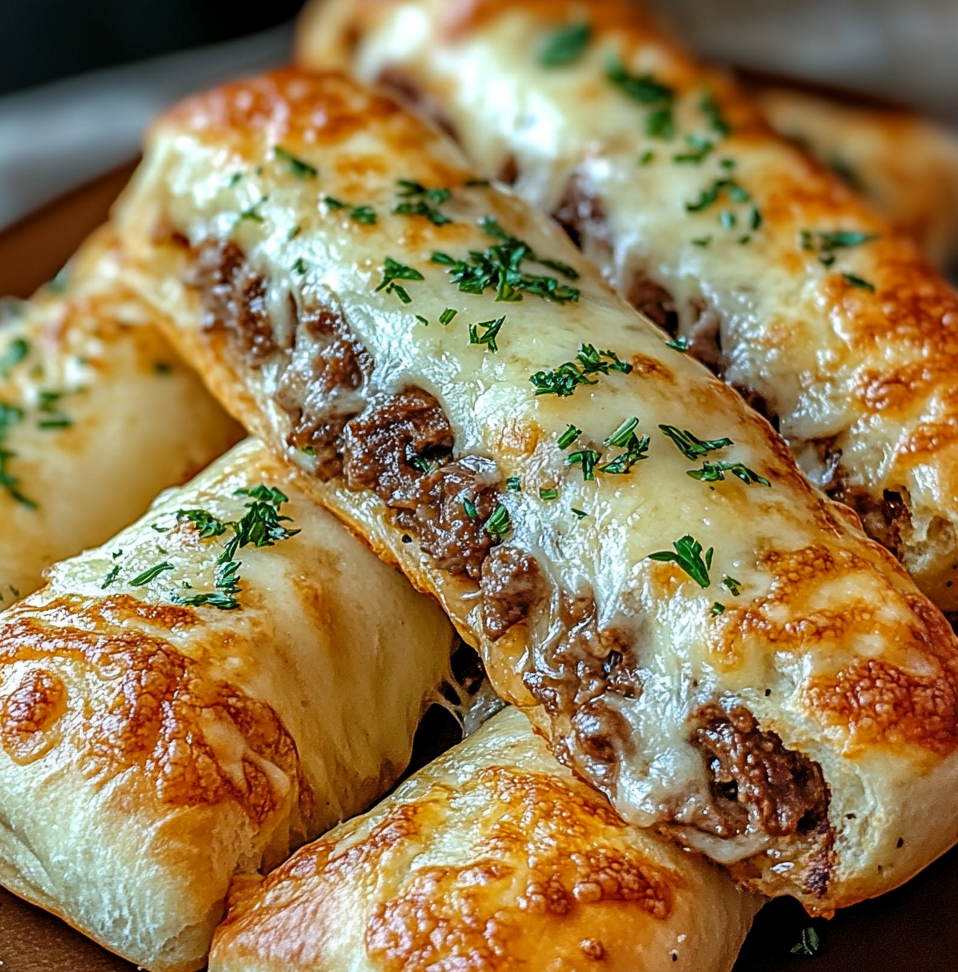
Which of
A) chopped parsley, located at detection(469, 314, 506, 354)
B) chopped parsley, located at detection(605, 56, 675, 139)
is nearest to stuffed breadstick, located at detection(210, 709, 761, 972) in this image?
chopped parsley, located at detection(469, 314, 506, 354)

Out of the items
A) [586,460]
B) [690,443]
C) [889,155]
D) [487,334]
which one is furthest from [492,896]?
[889,155]

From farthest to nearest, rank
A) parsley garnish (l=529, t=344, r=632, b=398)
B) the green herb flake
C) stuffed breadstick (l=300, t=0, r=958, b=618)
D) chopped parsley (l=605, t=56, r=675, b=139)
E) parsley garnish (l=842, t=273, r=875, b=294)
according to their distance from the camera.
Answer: chopped parsley (l=605, t=56, r=675, b=139), parsley garnish (l=842, t=273, r=875, b=294), stuffed breadstick (l=300, t=0, r=958, b=618), parsley garnish (l=529, t=344, r=632, b=398), the green herb flake

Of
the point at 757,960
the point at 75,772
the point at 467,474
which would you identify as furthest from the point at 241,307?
the point at 757,960

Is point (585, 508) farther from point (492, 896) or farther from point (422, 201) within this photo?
point (422, 201)

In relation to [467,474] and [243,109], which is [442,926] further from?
[243,109]

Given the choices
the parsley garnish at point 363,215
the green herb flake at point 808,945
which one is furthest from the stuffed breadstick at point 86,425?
the green herb flake at point 808,945

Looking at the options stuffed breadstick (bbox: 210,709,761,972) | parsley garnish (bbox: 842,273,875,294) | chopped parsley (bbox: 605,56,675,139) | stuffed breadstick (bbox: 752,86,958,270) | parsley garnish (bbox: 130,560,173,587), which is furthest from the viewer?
stuffed breadstick (bbox: 752,86,958,270)

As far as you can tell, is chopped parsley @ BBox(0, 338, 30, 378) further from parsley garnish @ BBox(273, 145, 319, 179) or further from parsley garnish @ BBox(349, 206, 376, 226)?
parsley garnish @ BBox(349, 206, 376, 226)
